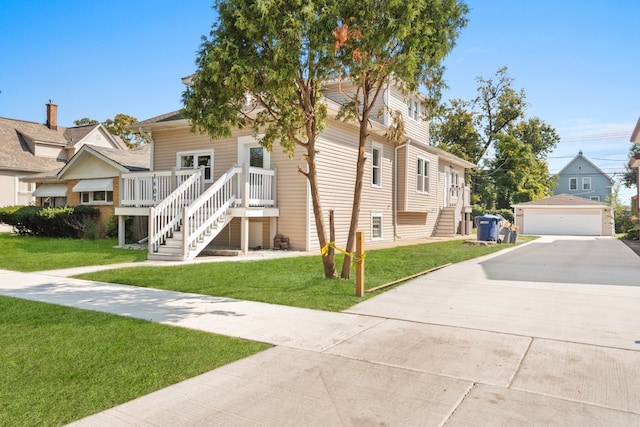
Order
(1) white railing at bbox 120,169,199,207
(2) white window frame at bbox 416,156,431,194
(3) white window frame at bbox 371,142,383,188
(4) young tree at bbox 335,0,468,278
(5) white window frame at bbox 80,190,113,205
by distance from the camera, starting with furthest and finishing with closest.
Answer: (2) white window frame at bbox 416,156,431,194, (5) white window frame at bbox 80,190,113,205, (3) white window frame at bbox 371,142,383,188, (1) white railing at bbox 120,169,199,207, (4) young tree at bbox 335,0,468,278

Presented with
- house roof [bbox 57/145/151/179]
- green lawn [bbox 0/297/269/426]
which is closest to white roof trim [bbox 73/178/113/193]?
house roof [bbox 57/145/151/179]

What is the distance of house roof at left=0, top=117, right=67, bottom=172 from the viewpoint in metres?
27.2

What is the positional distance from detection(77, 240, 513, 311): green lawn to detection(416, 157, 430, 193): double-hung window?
949 cm

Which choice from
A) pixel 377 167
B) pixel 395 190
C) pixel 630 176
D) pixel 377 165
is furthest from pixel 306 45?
pixel 630 176

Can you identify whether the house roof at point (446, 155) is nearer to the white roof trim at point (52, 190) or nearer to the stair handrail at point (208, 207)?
the stair handrail at point (208, 207)

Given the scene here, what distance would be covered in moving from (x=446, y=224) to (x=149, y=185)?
1566cm

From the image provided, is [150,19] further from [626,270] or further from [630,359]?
[626,270]

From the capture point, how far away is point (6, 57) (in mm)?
17281

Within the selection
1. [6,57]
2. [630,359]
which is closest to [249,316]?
[630,359]

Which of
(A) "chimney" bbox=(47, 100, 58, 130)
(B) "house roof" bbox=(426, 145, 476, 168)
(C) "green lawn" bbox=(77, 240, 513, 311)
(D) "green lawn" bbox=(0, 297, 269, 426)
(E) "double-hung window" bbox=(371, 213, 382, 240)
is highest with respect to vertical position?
(A) "chimney" bbox=(47, 100, 58, 130)

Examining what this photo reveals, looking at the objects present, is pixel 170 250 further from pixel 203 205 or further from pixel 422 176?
pixel 422 176

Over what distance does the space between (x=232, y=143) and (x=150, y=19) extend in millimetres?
4388

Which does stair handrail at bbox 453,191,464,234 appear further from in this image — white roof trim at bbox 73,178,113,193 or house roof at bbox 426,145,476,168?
white roof trim at bbox 73,178,113,193

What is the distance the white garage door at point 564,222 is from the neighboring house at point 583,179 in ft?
63.7
